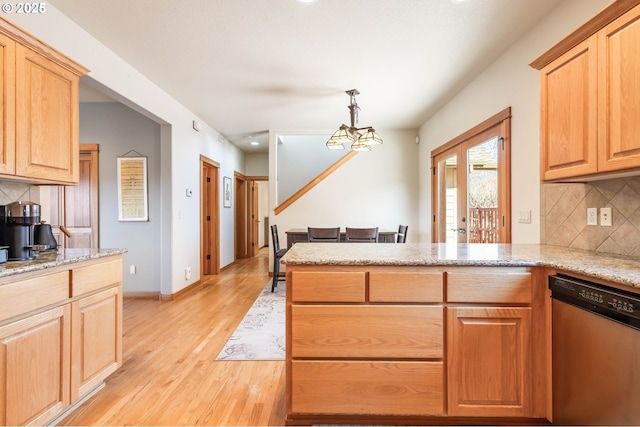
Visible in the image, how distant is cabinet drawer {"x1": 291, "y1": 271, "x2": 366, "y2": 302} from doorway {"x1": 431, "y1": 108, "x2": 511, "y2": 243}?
1.86 m

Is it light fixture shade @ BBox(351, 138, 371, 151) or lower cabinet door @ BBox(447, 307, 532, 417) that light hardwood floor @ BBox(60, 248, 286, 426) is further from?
light fixture shade @ BBox(351, 138, 371, 151)

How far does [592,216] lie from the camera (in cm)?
186

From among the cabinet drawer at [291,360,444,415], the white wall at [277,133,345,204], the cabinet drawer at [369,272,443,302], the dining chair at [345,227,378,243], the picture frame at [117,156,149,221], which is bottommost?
the cabinet drawer at [291,360,444,415]

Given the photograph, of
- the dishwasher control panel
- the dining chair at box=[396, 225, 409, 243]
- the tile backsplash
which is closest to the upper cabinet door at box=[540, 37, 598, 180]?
the tile backsplash

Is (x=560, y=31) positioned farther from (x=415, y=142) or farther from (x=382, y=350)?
(x=415, y=142)

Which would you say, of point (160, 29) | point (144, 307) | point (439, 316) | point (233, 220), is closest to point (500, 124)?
point (439, 316)

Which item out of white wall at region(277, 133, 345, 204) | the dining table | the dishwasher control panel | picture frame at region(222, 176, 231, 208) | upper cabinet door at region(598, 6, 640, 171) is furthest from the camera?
white wall at region(277, 133, 345, 204)

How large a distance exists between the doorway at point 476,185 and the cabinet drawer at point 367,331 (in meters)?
1.65

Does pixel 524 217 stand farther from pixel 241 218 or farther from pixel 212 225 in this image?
pixel 241 218

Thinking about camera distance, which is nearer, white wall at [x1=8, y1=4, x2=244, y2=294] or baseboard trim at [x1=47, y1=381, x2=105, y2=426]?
baseboard trim at [x1=47, y1=381, x2=105, y2=426]

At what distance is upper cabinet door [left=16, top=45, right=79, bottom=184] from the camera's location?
5.45 ft

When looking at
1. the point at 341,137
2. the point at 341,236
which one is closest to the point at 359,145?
the point at 341,137

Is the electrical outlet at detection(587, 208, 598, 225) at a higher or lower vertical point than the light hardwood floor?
higher

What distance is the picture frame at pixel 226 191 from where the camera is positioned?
611cm
